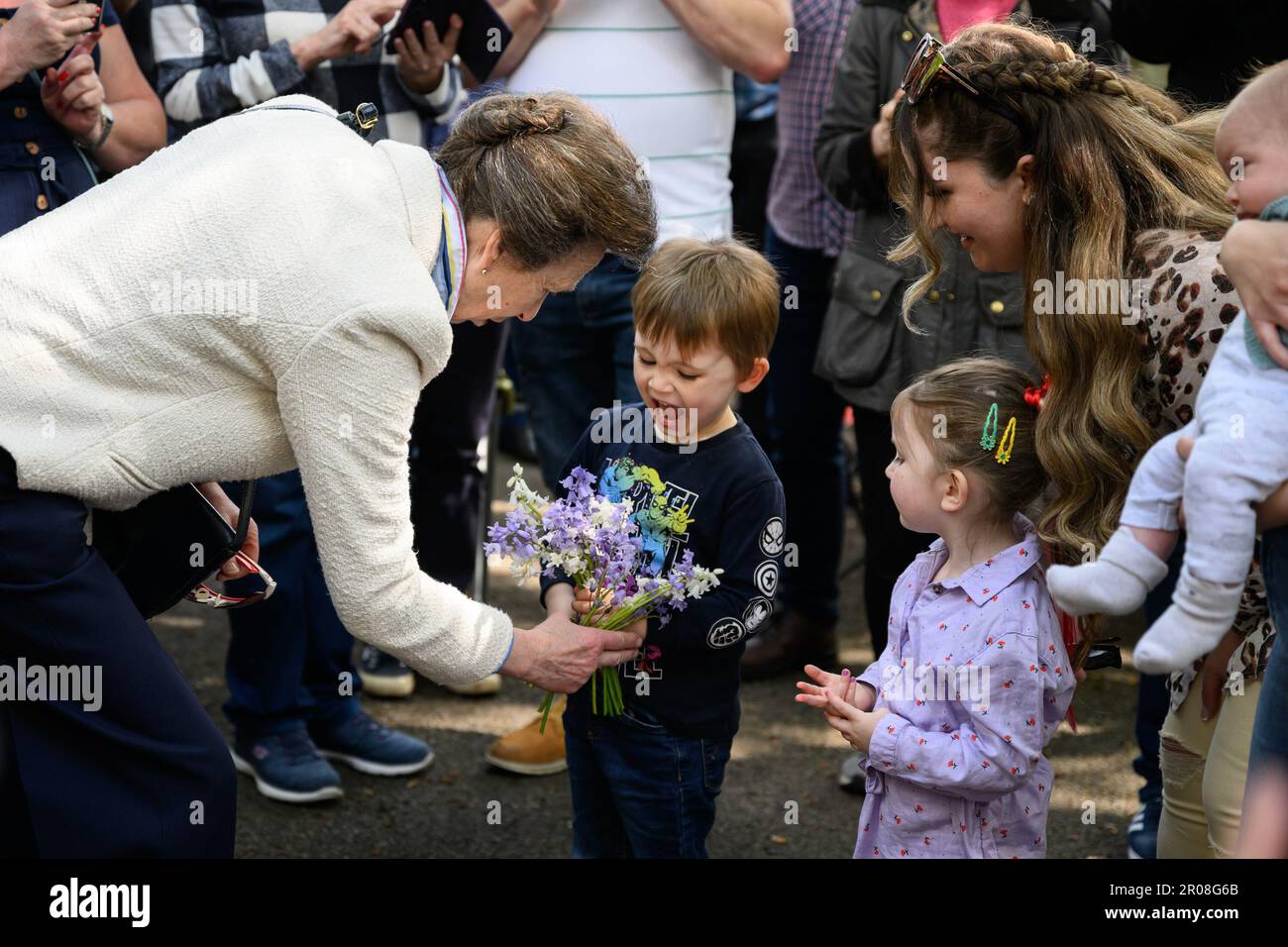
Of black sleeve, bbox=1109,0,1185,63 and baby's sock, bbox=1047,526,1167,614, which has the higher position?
black sleeve, bbox=1109,0,1185,63

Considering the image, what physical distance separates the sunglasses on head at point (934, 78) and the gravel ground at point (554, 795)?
6.07 feet

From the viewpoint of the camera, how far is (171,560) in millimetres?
2594

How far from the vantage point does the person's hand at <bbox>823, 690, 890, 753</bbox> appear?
246 centimetres

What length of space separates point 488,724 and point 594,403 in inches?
42.7

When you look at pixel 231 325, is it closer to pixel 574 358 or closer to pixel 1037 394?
pixel 1037 394

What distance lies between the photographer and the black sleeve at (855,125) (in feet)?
12.0

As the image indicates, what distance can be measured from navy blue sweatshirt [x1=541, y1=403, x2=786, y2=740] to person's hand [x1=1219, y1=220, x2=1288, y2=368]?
108 centimetres

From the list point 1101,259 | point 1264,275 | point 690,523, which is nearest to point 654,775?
point 690,523

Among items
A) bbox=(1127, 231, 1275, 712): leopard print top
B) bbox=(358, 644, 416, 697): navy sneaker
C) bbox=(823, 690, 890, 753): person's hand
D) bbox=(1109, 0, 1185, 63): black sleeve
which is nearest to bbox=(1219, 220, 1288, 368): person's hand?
bbox=(1127, 231, 1275, 712): leopard print top

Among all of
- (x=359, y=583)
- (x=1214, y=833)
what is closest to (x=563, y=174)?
(x=359, y=583)

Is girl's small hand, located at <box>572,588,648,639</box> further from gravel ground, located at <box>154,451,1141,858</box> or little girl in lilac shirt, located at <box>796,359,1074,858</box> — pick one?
gravel ground, located at <box>154,451,1141,858</box>

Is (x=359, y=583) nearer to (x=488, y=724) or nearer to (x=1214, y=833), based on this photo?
(x=1214, y=833)

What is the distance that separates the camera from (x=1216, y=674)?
7.89 feet


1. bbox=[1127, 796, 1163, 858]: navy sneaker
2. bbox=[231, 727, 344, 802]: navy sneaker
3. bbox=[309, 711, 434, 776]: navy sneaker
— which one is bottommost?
bbox=[309, 711, 434, 776]: navy sneaker
